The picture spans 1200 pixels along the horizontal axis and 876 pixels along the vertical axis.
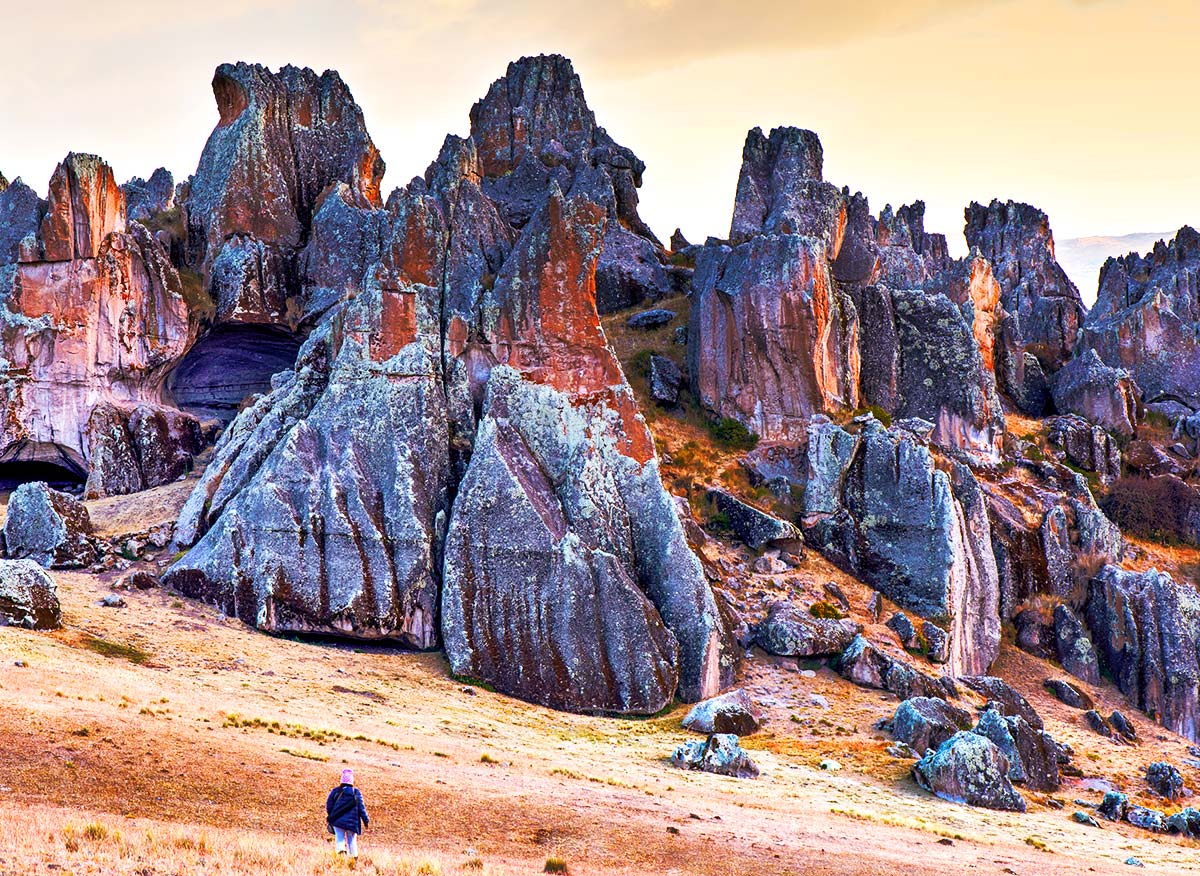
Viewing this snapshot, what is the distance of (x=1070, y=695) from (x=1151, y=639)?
6.78 m

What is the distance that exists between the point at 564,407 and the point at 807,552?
14.9 m

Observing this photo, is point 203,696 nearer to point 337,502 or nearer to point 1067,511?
point 337,502

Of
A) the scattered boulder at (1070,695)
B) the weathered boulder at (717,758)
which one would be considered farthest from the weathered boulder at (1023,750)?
the scattered boulder at (1070,695)

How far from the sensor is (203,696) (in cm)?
3300

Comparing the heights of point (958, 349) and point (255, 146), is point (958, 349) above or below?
below

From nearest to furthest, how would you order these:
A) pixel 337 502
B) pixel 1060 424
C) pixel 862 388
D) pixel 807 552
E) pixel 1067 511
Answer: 1. pixel 337 502
2. pixel 807 552
3. pixel 1067 511
4. pixel 862 388
5. pixel 1060 424

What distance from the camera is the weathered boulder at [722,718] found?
4091 cm

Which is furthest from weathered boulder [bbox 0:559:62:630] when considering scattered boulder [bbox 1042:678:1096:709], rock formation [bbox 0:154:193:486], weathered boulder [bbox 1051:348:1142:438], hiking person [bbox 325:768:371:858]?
weathered boulder [bbox 1051:348:1142:438]

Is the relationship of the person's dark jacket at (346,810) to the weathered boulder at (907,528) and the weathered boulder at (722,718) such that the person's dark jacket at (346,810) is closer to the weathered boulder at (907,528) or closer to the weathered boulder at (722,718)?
the weathered boulder at (722,718)

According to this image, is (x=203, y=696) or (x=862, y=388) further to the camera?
(x=862, y=388)

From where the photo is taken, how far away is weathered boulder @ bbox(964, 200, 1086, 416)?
76.8 meters

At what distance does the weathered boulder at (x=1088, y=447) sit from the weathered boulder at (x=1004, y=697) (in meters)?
25.3

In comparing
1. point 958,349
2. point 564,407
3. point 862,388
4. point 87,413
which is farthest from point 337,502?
point 958,349

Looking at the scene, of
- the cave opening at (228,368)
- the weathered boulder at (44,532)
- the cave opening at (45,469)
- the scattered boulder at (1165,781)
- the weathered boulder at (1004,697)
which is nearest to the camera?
the scattered boulder at (1165,781)
